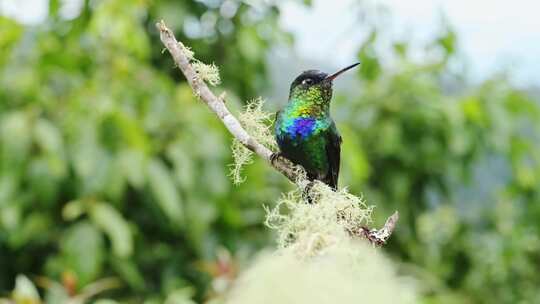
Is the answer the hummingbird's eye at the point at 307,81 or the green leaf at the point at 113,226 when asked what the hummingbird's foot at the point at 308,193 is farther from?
the green leaf at the point at 113,226

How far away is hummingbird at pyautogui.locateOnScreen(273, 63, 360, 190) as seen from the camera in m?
1.01

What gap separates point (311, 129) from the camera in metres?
1.20

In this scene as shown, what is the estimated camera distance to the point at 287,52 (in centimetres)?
414

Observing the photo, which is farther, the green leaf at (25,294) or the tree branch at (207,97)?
the green leaf at (25,294)

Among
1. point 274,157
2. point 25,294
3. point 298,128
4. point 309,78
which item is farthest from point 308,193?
point 25,294

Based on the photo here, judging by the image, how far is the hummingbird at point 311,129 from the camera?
1006mm

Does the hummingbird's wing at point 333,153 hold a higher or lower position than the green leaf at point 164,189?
lower

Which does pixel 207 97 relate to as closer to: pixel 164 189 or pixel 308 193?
pixel 308 193

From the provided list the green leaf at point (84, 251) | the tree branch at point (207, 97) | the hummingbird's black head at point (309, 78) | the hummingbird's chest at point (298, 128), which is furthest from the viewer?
the green leaf at point (84, 251)

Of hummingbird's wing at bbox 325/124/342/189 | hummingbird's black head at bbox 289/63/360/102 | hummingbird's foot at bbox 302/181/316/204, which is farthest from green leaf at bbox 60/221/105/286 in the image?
hummingbird's foot at bbox 302/181/316/204

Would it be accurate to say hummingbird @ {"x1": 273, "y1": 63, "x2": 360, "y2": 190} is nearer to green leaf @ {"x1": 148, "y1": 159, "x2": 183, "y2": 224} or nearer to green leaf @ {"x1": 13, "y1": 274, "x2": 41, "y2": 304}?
green leaf @ {"x1": 13, "y1": 274, "x2": 41, "y2": 304}

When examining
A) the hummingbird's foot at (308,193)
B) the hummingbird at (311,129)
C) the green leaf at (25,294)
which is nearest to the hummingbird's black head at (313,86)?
the hummingbird at (311,129)

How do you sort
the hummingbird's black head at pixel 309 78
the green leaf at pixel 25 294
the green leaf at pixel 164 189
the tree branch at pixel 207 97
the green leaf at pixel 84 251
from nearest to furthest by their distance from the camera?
the tree branch at pixel 207 97, the hummingbird's black head at pixel 309 78, the green leaf at pixel 25 294, the green leaf at pixel 84 251, the green leaf at pixel 164 189

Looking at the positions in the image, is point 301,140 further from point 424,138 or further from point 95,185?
point 424,138
